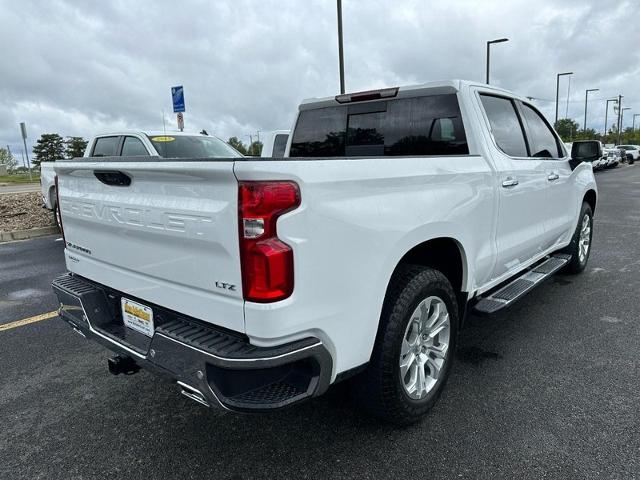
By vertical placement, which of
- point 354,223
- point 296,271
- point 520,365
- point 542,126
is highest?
point 542,126

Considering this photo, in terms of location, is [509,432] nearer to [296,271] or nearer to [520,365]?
[520,365]

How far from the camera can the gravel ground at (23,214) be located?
9.73 meters

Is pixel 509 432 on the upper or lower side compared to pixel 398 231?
lower

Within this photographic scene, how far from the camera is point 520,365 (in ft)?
10.9

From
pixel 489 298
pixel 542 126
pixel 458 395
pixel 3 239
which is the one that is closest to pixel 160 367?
pixel 458 395

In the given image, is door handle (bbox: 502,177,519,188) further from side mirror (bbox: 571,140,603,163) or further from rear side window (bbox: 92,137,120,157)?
rear side window (bbox: 92,137,120,157)

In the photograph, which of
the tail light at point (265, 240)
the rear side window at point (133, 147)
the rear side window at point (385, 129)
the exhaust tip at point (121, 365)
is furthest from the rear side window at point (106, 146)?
the tail light at point (265, 240)

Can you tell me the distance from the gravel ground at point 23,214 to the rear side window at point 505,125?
357 inches

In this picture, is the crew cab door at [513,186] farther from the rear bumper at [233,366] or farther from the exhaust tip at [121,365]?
the exhaust tip at [121,365]

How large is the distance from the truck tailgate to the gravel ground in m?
8.04

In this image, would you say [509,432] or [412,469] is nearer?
[412,469]

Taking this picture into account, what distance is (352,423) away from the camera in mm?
2682

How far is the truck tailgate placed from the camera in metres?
1.91

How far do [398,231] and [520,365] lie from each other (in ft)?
5.56
